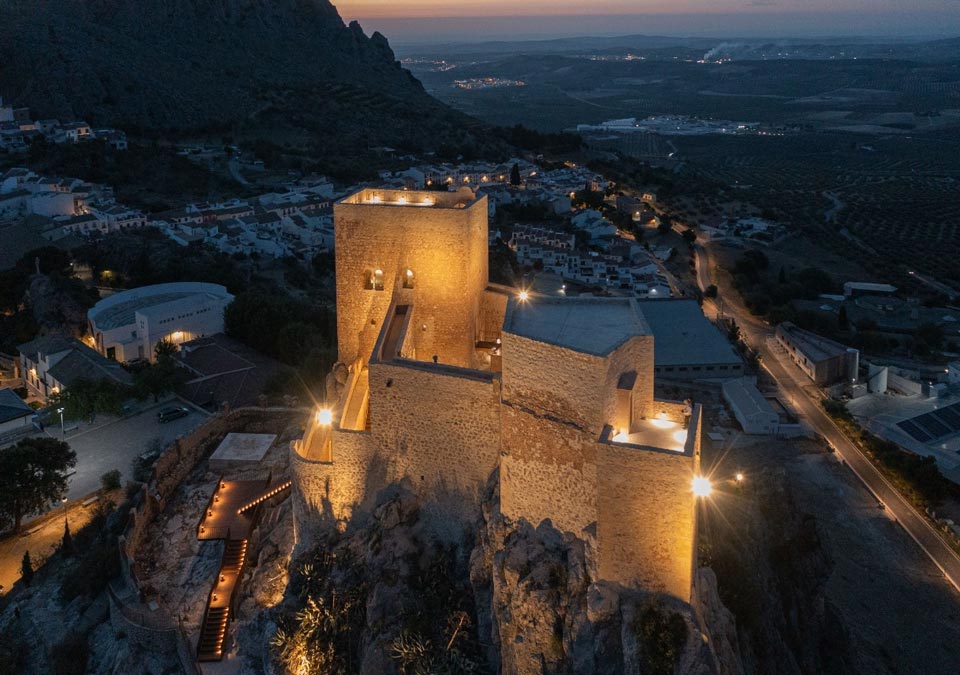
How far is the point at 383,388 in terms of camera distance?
14516 millimetres

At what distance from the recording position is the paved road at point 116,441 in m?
23.1

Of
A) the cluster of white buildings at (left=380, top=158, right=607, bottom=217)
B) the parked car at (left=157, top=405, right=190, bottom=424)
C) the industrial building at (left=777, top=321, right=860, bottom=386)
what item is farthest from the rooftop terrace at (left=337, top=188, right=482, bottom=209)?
the cluster of white buildings at (left=380, top=158, right=607, bottom=217)

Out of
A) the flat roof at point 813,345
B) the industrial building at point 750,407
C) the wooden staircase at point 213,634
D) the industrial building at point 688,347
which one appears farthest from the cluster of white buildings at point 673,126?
the wooden staircase at point 213,634

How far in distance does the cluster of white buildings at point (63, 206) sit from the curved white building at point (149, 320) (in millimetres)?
15292

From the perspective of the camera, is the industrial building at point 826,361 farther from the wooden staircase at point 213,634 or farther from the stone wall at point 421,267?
the wooden staircase at point 213,634

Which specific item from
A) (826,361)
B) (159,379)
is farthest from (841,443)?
(159,379)

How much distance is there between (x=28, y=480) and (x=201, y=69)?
8757 centimetres

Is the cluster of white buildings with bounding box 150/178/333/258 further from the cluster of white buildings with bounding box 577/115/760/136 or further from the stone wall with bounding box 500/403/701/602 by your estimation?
the cluster of white buildings with bounding box 577/115/760/136

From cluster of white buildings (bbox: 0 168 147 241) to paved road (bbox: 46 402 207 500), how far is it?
85.8 feet

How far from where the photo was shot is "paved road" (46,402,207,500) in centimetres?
2312

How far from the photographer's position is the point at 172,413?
26453 millimetres

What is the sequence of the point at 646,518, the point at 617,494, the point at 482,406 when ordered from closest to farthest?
the point at 646,518 < the point at 617,494 < the point at 482,406

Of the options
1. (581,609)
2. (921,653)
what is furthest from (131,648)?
(921,653)

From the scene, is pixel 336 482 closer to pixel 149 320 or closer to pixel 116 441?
pixel 116 441
